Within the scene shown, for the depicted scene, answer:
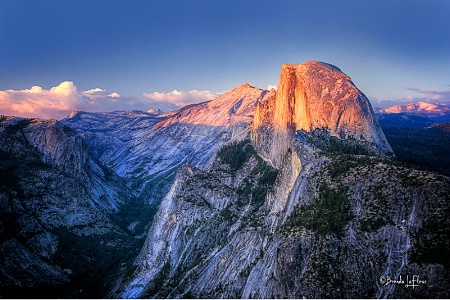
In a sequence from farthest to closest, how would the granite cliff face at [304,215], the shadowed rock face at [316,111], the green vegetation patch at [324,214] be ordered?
the shadowed rock face at [316,111], the green vegetation patch at [324,214], the granite cliff face at [304,215]

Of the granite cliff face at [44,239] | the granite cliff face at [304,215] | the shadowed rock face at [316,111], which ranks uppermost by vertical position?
the shadowed rock face at [316,111]

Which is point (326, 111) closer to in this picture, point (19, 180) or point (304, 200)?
point (304, 200)

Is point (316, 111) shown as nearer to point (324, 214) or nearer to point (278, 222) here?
point (278, 222)

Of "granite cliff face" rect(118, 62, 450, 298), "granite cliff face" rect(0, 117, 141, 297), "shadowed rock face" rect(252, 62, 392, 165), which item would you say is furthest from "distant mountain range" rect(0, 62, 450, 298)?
"granite cliff face" rect(0, 117, 141, 297)

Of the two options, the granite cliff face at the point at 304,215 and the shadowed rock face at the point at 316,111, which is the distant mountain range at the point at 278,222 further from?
the shadowed rock face at the point at 316,111

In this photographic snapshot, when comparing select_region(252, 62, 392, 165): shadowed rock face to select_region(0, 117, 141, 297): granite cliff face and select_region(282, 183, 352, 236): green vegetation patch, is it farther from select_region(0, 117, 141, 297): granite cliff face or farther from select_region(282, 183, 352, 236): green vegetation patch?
select_region(0, 117, 141, 297): granite cliff face

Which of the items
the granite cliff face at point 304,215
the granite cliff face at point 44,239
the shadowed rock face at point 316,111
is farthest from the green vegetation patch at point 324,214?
the granite cliff face at point 44,239


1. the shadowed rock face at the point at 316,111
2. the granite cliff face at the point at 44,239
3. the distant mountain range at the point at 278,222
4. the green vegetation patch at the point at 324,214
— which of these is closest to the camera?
the distant mountain range at the point at 278,222
